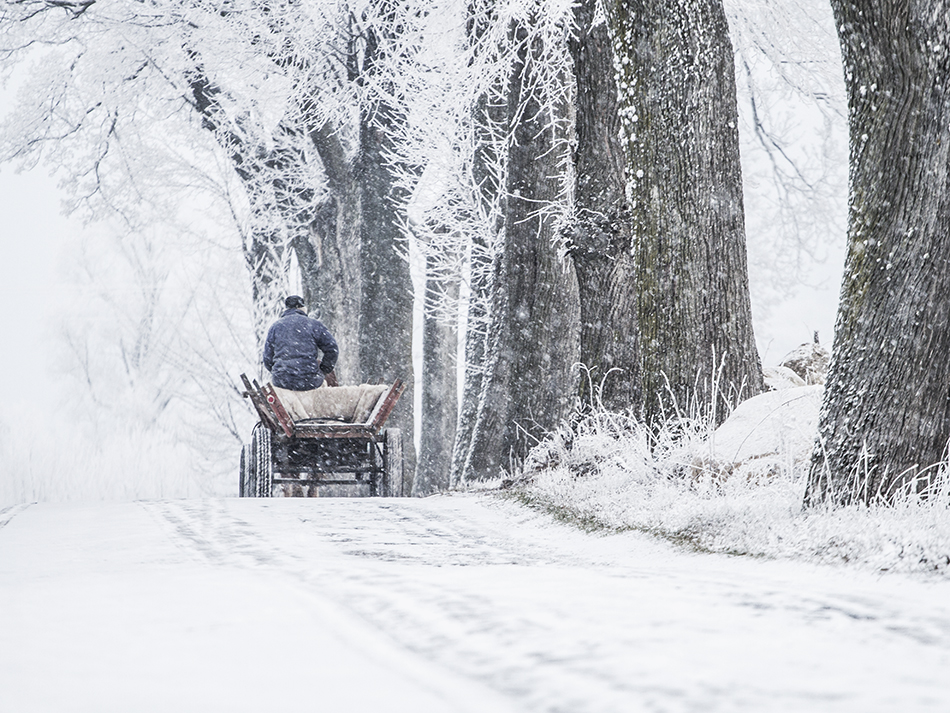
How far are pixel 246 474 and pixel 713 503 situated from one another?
770cm

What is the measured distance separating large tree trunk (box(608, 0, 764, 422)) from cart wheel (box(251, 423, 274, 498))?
4.94 meters

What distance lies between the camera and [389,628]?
10.2 ft

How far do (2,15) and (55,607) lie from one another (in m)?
16.2

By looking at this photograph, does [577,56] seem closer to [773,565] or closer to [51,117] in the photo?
[773,565]

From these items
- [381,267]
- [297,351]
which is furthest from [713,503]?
[381,267]

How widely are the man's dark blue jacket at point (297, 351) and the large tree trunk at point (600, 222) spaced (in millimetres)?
3175

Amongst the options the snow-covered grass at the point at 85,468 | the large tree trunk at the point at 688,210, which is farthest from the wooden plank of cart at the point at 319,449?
the large tree trunk at the point at 688,210

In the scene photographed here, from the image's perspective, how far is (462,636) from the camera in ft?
9.72

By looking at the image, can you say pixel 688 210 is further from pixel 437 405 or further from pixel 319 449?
pixel 437 405

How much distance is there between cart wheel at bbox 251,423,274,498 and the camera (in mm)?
11344

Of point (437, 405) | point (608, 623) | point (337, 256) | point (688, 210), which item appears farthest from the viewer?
point (437, 405)

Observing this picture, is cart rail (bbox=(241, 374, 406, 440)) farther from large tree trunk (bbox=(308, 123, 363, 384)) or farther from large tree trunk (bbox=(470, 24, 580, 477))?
large tree trunk (bbox=(308, 123, 363, 384))

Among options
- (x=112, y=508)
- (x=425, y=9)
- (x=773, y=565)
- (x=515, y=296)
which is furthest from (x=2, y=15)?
(x=773, y=565)

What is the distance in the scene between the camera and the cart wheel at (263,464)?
11344 mm
